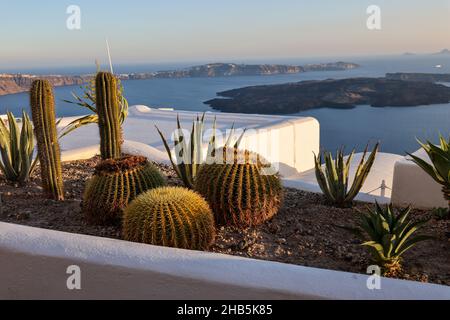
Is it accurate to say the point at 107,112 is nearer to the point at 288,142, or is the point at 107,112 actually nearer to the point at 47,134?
the point at 47,134

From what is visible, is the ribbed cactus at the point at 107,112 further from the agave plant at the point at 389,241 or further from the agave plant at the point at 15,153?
the agave plant at the point at 389,241

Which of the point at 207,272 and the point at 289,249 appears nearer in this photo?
the point at 207,272

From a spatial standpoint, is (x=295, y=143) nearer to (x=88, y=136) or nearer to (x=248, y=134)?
(x=248, y=134)

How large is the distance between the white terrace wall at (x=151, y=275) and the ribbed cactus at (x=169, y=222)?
0.78 feet

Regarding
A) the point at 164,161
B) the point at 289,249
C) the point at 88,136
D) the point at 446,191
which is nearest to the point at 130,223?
the point at 289,249

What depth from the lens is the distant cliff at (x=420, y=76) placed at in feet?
80.4

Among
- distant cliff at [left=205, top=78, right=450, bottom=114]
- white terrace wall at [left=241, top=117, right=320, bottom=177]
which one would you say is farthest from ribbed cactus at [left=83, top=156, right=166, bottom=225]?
distant cliff at [left=205, top=78, right=450, bottom=114]

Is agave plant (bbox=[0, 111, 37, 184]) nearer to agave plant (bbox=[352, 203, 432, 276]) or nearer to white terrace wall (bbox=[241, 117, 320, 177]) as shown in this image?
agave plant (bbox=[352, 203, 432, 276])

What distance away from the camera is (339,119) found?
23.6 m

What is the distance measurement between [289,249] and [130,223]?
49.3 inches

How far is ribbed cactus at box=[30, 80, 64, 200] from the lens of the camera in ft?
13.9

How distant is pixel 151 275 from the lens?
2.79 meters
